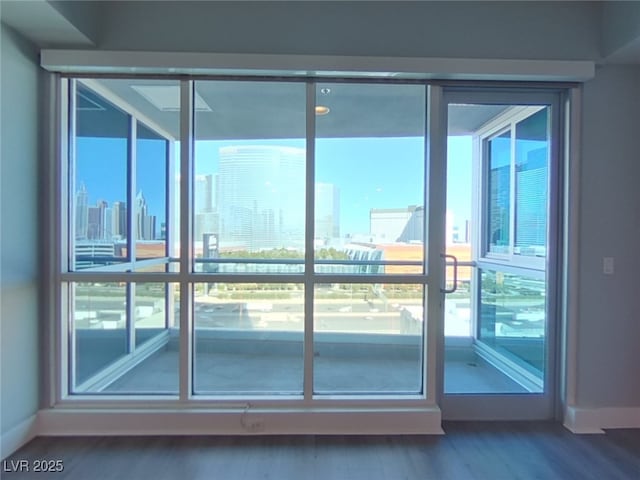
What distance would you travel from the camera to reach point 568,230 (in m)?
2.67

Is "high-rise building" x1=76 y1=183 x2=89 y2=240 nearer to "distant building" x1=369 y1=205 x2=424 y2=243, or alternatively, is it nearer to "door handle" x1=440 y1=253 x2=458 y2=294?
"distant building" x1=369 y1=205 x2=424 y2=243

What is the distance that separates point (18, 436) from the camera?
7.66 ft

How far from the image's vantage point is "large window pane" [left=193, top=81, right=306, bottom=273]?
2.71 m

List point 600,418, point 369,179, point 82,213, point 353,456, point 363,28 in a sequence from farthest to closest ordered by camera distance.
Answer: point 369,179
point 82,213
point 600,418
point 363,28
point 353,456

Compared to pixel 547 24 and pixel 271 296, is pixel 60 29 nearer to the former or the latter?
pixel 271 296

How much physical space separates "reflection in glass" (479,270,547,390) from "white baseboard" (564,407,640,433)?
0.99ft

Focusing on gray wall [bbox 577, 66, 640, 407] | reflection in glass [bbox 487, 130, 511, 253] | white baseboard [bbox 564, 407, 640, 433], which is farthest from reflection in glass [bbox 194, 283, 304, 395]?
gray wall [bbox 577, 66, 640, 407]

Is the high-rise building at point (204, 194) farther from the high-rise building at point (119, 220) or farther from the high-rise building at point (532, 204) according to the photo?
the high-rise building at point (532, 204)

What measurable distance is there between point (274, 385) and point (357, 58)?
2318 mm

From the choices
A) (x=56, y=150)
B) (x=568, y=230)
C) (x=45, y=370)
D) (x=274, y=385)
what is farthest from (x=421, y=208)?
(x=45, y=370)

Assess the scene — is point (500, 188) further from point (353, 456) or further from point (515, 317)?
point (353, 456)

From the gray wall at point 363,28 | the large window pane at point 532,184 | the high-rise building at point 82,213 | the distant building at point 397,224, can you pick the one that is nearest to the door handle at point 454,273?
the distant building at point 397,224

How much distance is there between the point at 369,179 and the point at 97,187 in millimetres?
2024

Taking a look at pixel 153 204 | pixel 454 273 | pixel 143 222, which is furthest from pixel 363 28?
pixel 143 222
